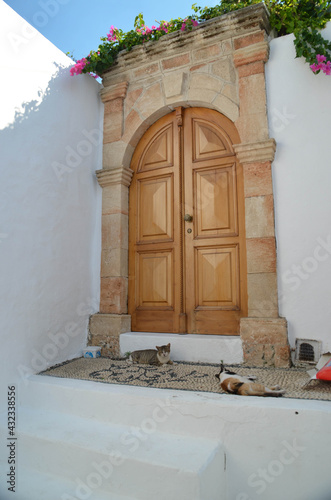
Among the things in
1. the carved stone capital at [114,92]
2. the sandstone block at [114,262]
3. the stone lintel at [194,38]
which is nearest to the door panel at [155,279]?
the sandstone block at [114,262]

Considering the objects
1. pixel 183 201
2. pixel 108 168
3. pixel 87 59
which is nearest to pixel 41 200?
pixel 108 168

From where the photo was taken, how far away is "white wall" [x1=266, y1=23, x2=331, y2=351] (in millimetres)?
2953

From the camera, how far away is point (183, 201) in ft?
12.2

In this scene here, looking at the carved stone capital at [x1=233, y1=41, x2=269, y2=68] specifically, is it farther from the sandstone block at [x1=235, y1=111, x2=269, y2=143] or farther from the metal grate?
the metal grate

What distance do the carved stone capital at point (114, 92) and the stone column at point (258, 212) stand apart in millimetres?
1268

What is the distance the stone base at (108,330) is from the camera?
3.62 meters

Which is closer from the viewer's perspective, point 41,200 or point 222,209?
point 41,200

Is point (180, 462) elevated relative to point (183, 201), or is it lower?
lower

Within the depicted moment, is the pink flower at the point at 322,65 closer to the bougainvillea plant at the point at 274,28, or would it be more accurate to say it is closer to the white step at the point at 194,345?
the bougainvillea plant at the point at 274,28

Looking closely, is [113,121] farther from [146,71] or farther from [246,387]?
[246,387]

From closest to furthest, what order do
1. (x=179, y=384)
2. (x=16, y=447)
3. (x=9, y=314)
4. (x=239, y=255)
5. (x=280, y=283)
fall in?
(x=16, y=447) → (x=179, y=384) → (x=9, y=314) → (x=280, y=283) → (x=239, y=255)

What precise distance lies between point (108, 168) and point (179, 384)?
2412mm

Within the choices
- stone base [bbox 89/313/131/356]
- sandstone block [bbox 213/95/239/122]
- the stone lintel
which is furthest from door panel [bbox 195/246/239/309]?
the stone lintel

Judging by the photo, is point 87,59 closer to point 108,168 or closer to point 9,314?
point 108,168
